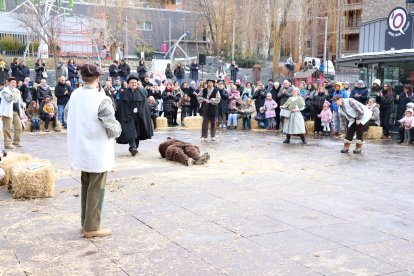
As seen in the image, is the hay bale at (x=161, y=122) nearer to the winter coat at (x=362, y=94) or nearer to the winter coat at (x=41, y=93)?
the winter coat at (x=41, y=93)

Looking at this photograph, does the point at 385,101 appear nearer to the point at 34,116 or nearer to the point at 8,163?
the point at 34,116

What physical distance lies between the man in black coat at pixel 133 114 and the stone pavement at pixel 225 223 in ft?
3.01

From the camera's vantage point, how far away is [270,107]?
20.6 meters

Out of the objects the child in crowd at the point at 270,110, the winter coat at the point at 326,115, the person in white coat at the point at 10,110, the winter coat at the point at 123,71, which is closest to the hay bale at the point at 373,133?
the winter coat at the point at 326,115

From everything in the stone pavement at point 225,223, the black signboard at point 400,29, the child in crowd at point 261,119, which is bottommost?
the stone pavement at point 225,223

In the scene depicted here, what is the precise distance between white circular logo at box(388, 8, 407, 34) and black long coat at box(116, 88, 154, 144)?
17920 millimetres

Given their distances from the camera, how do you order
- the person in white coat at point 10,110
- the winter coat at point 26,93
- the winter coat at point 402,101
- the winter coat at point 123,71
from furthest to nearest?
the winter coat at point 123,71 → the winter coat at point 26,93 → the winter coat at point 402,101 → the person in white coat at point 10,110

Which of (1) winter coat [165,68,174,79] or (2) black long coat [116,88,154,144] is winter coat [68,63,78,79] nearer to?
(1) winter coat [165,68,174,79]

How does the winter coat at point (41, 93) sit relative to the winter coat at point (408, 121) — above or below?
above

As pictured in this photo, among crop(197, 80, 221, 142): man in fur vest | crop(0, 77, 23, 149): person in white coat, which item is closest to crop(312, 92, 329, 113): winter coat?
crop(197, 80, 221, 142): man in fur vest

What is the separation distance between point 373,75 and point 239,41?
31.4 meters

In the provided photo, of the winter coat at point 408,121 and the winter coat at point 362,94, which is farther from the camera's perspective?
the winter coat at point 362,94

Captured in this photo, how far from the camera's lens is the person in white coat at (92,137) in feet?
20.4

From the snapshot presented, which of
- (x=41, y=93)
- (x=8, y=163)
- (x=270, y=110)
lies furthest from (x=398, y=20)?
(x=8, y=163)
